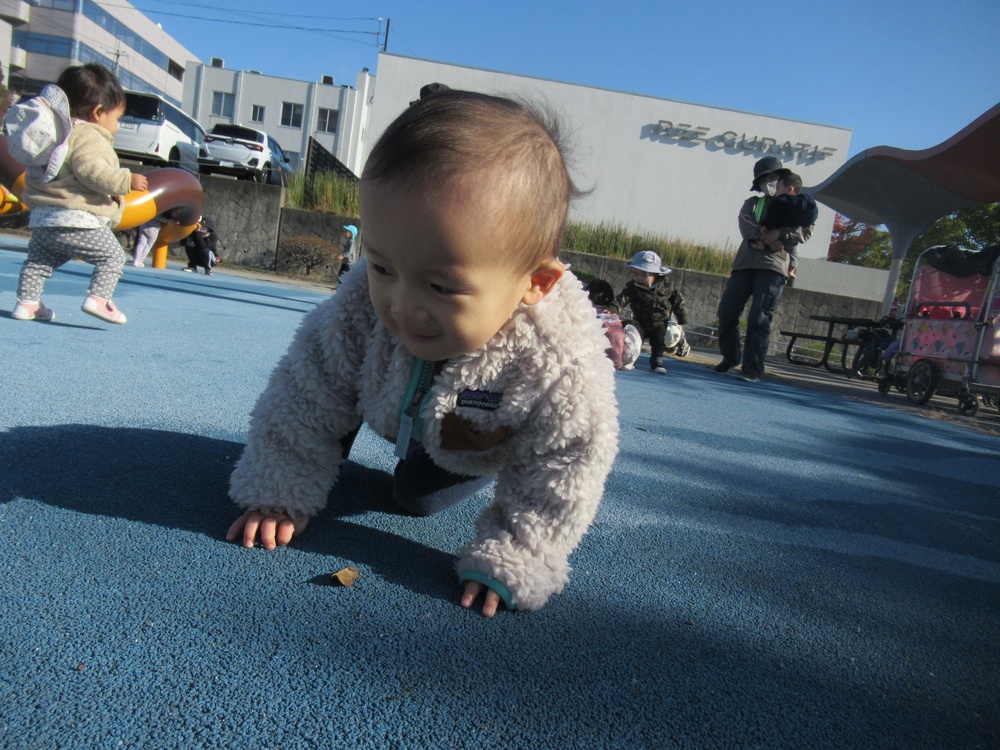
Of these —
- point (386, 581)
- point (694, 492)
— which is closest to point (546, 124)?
point (386, 581)

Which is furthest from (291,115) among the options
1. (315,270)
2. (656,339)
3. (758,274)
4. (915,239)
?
(758,274)

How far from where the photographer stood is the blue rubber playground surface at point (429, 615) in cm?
77

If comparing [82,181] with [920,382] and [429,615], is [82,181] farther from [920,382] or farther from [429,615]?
[920,382]

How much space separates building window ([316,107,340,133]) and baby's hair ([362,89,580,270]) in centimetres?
3846

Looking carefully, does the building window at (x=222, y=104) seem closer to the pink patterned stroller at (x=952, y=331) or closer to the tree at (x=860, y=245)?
the tree at (x=860, y=245)

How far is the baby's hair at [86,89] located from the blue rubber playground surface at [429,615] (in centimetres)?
169

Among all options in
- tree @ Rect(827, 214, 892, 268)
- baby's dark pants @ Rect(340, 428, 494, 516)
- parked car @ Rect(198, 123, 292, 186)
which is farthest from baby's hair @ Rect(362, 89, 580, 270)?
tree @ Rect(827, 214, 892, 268)

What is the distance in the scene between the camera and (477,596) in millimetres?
1094

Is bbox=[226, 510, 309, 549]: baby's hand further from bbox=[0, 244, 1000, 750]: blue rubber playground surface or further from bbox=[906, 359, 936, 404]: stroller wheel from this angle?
bbox=[906, 359, 936, 404]: stroller wheel

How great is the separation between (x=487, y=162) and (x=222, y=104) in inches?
1660

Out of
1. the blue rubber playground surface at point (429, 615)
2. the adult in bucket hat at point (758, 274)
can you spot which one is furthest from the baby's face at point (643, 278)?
the blue rubber playground surface at point (429, 615)

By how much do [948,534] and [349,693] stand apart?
1.77 m

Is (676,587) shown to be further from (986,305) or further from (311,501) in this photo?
(986,305)

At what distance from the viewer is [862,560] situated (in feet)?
5.03
